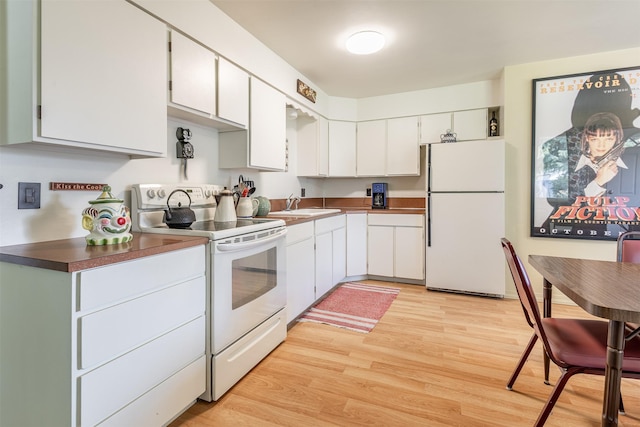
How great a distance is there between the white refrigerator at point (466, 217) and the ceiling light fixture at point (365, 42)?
1.27 metres

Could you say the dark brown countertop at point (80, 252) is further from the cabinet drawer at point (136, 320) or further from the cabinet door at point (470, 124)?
the cabinet door at point (470, 124)

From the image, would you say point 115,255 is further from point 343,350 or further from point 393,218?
point 393,218

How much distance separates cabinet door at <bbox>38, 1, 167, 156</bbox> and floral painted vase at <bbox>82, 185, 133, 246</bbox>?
0.92 ft

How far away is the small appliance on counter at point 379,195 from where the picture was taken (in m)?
4.11

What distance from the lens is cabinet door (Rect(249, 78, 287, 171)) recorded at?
2.54 meters

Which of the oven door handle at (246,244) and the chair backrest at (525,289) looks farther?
the oven door handle at (246,244)

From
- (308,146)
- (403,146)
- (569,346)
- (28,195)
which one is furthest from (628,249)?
(28,195)

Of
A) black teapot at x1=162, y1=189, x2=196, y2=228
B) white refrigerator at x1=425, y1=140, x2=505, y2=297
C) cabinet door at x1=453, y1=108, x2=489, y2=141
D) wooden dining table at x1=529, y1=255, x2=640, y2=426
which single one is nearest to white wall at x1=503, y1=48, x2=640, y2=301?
white refrigerator at x1=425, y1=140, x2=505, y2=297

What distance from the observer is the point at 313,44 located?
2.69 metres

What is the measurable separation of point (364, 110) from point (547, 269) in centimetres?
311

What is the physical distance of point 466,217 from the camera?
129 inches

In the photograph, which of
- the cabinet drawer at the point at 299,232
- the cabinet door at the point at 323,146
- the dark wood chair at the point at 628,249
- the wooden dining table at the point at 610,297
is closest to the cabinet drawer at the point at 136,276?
the cabinet drawer at the point at 299,232

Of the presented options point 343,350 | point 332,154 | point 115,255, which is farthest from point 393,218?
point 115,255

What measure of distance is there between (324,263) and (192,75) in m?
1.99
